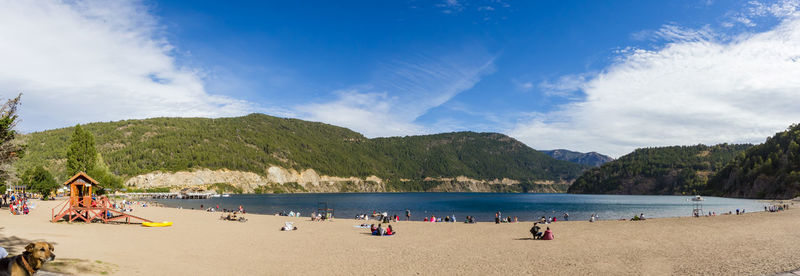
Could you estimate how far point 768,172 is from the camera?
432 feet

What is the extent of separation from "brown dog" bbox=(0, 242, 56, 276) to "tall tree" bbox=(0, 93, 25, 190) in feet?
35.0

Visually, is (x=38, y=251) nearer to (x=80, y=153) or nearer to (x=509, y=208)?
(x=509, y=208)

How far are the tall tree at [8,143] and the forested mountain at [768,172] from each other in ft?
518

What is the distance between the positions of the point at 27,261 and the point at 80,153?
93.6 meters

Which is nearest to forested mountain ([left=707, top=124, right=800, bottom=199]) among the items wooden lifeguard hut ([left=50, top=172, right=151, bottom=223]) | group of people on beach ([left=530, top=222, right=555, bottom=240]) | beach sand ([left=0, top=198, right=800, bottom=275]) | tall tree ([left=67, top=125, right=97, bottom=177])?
beach sand ([left=0, top=198, right=800, bottom=275])

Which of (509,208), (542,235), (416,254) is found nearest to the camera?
(416,254)

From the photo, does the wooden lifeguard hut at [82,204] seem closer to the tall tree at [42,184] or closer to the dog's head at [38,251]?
the dog's head at [38,251]

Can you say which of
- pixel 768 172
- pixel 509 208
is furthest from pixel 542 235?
pixel 768 172

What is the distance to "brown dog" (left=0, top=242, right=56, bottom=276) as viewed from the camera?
306 inches

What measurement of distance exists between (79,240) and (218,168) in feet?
608

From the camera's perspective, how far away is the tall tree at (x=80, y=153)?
3154 inches

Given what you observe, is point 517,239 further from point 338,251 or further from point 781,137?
point 781,137

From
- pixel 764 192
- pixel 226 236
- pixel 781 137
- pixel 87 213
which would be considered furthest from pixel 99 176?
pixel 781 137

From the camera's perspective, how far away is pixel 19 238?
835 inches
